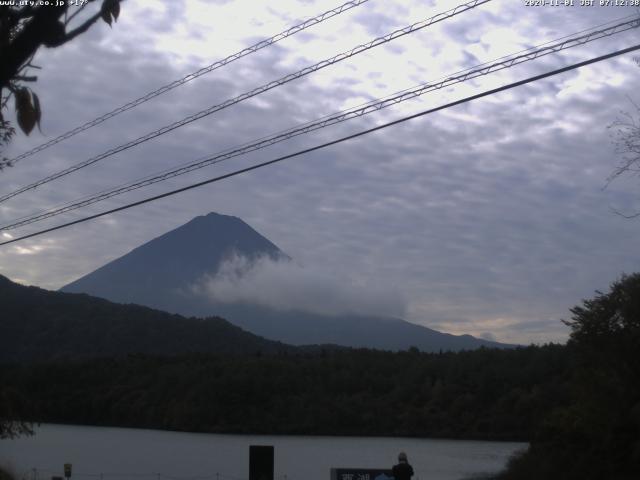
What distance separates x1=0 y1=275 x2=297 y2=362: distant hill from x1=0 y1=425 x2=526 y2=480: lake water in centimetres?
1974

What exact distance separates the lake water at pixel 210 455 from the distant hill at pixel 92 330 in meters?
19.7

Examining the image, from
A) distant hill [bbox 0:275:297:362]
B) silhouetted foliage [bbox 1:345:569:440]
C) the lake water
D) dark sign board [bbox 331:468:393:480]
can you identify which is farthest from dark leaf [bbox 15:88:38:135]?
distant hill [bbox 0:275:297:362]

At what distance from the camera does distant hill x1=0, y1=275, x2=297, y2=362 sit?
100875 millimetres

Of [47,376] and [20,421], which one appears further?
[47,376]

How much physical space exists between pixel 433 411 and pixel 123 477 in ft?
159

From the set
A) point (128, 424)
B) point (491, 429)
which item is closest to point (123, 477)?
point (491, 429)

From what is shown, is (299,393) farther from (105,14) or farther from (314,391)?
(105,14)

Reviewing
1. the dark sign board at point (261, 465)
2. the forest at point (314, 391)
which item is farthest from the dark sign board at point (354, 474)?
the forest at point (314, 391)

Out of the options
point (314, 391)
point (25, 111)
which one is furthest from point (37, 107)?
point (314, 391)

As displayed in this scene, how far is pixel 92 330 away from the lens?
118m

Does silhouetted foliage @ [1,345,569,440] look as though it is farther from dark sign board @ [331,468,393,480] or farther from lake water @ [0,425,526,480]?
dark sign board @ [331,468,393,480]

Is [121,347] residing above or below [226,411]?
above

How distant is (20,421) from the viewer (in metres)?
21.0

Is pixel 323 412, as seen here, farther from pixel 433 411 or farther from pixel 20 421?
pixel 20 421
